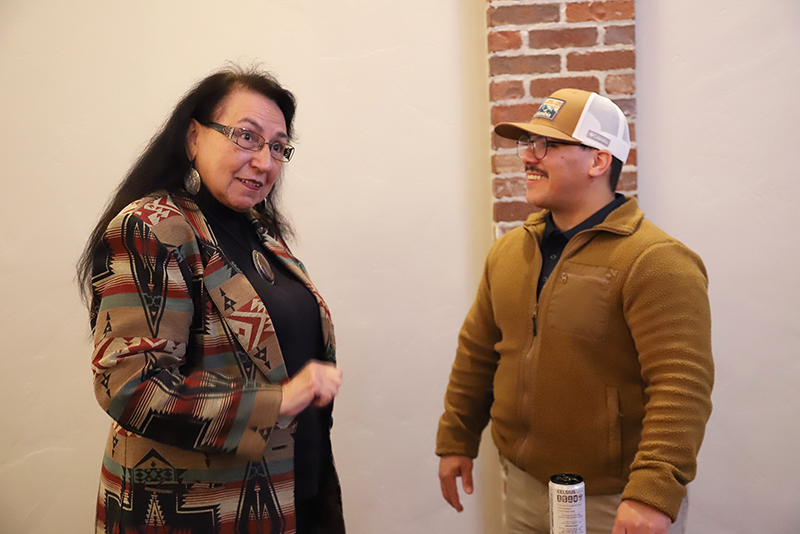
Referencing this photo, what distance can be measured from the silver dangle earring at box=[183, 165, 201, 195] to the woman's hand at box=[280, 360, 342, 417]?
56 cm

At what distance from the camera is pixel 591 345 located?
167 centimetres

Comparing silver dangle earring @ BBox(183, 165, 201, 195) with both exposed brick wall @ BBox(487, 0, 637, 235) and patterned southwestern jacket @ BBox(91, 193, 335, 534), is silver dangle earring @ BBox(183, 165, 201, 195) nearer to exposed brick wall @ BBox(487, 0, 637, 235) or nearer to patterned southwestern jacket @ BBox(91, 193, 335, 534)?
patterned southwestern jacket @ BBox(91, 193, 335, 534)

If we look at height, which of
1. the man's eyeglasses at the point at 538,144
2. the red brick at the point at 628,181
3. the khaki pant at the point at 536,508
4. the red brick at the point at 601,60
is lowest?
the khaki pant at the point at 536,508

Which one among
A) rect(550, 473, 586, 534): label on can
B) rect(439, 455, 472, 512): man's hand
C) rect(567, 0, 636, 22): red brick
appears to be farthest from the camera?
rect(567, 0, 636, 22): red brick

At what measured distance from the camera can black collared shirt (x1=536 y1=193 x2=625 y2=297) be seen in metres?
1.80

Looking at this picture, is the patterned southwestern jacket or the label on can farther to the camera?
the patterned southwestern jacket

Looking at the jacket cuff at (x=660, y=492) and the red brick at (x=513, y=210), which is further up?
the red brick at (x=513, y=210)

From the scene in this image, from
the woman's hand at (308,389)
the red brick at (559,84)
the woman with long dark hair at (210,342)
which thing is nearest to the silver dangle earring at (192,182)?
the woman with long dark hair at (210,342)

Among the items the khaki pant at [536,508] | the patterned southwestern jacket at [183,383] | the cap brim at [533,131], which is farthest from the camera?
the cap brim at [533,131]

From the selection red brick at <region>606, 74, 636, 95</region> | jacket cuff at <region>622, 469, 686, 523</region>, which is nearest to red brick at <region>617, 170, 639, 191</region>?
red brick at <region>606, 74, 636, 95</region>

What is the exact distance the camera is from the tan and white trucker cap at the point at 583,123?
180 centimetres

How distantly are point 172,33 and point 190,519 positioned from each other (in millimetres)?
1838

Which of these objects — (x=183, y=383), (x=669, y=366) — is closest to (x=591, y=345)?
(x=669, y=366)

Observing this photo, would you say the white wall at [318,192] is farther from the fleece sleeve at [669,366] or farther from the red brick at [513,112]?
the fleece sleeve at [669,366]
